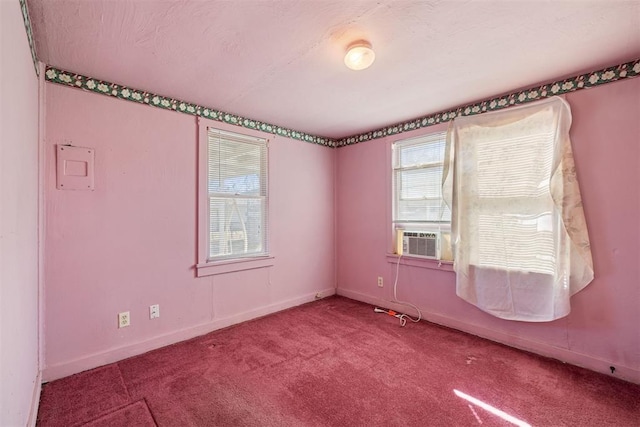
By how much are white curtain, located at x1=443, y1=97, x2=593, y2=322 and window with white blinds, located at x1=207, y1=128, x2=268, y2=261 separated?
204 cm

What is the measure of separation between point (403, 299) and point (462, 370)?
123 cm

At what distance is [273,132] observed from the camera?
3.50 meters

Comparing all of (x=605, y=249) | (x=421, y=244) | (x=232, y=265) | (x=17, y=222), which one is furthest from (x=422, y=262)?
(x=17, y=222)

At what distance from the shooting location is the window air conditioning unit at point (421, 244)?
3145mm

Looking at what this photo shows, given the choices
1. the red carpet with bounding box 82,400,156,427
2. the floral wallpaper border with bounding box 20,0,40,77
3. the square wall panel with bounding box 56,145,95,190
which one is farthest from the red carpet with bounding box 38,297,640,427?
the floral wallpaper border with bounding box 20,0,40,77

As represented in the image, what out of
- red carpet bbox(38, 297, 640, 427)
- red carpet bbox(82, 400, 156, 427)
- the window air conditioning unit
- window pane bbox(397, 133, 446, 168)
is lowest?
Answer: red carpet bbox(82, 400, 156, 427)

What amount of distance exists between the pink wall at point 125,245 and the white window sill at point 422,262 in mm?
1647

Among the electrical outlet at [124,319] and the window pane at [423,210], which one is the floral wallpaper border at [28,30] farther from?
the window pane at [423,210]

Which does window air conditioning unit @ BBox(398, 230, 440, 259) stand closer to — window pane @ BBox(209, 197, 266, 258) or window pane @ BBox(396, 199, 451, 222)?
window pane @ BBox(396, 199, 451, 222)

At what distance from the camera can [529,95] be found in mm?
2494

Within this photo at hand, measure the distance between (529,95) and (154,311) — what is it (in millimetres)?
3747

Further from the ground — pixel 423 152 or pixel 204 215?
pixel 423 152

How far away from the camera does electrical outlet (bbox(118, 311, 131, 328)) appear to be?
2.40 meters

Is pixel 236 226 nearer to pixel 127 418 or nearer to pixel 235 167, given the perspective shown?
pixel 235 167
